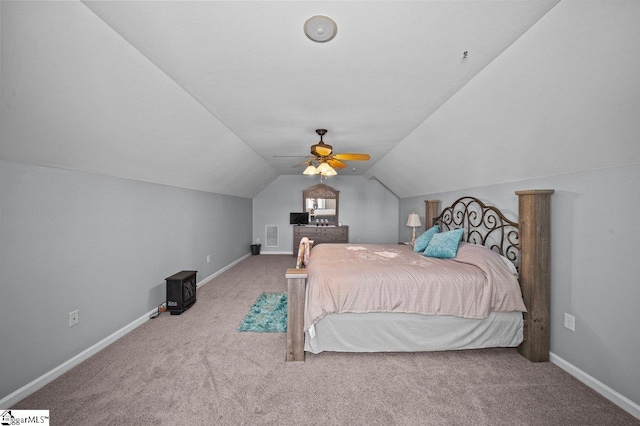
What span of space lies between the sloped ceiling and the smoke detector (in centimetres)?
4

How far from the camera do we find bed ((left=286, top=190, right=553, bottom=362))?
7.37 ft

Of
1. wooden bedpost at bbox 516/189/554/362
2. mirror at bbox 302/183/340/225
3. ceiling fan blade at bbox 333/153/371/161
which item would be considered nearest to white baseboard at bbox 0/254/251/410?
ceiling fan blade at bbox 333/153/371/161

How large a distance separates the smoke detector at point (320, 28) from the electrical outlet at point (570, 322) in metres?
2.95

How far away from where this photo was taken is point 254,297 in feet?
12.4

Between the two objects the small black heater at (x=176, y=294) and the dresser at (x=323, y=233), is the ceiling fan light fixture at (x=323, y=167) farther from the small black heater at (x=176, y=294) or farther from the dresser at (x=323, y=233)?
the dresser at (x=323, y=233)

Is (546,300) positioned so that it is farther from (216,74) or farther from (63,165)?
(63,165)

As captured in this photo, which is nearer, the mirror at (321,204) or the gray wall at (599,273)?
the gray wall at (599,273)

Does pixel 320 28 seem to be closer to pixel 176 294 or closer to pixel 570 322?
pixel 570 322

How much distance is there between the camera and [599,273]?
1897 mm

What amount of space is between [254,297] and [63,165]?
2690 mm

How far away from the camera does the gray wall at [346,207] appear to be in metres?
7.44

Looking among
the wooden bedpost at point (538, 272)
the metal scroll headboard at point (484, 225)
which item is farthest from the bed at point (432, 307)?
the metal scroll headboard at point (484, 225)

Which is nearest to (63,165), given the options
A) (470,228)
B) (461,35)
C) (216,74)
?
(216,74)

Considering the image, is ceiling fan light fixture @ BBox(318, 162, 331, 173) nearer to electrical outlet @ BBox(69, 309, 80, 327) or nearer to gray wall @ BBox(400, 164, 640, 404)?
gray wall @ BBox(400, 164, 640, 404)
